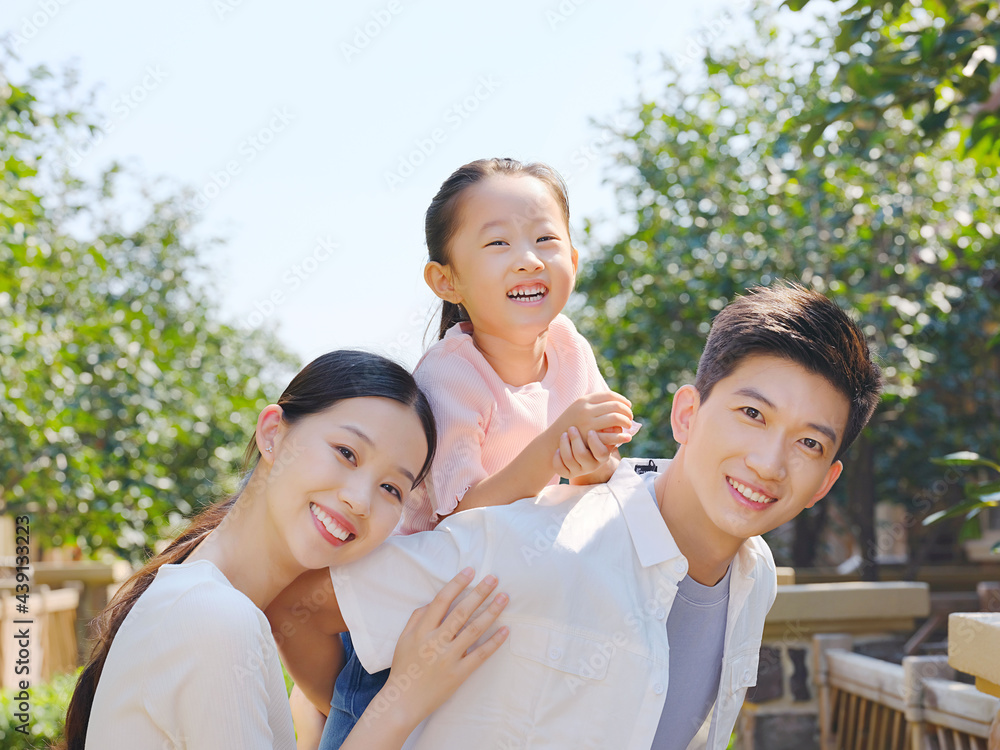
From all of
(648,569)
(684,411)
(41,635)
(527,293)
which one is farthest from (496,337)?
(41,635)

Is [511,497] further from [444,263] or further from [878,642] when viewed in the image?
[878,642]

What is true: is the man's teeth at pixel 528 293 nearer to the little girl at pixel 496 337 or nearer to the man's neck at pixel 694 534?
the little girl at pixel 496 337

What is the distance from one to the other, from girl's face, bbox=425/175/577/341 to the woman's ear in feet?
1.96

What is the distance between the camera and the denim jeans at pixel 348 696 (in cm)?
192

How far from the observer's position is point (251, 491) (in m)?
1.95

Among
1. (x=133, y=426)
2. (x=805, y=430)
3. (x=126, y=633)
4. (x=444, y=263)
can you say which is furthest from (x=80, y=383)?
(x=805, y=430)

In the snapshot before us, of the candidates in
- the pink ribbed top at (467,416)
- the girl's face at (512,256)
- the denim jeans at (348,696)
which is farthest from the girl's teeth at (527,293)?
the denim jeans at (348,696)

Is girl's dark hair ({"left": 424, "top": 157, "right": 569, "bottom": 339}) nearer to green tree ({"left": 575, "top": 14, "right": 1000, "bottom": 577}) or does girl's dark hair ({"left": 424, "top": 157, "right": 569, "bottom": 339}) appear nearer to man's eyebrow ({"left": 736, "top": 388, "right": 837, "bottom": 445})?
man's eyebrow ({"left": 736, "top": 388, "right": 837, "bottom": 445})

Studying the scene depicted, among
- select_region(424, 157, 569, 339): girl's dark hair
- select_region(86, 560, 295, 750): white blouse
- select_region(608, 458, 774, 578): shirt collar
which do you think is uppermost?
select_region(424, 157, 569, 339): girl's dark hair

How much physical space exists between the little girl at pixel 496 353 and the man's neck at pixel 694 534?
0.50 ft

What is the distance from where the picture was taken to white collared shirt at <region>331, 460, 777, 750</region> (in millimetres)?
1730

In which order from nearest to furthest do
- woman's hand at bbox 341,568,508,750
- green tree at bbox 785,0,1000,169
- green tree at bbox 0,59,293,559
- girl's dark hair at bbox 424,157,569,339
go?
woman's hand at bbox 341,568,508,750, girl's dark hair at bbox 424,157,569,339, green tree at bbox 785,0,1000,169, green tree at bbox 0,59,293,559

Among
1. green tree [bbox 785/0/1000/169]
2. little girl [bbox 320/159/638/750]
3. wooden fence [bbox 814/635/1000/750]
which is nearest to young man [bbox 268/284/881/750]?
little girl [bbox 320/159/638/750]

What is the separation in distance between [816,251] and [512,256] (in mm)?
4485
